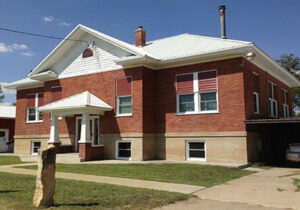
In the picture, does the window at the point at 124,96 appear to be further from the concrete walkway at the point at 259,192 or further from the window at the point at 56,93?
the concrete walkway at the point at 259,192

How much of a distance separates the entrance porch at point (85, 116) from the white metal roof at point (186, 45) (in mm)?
4756

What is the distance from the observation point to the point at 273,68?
797 inches

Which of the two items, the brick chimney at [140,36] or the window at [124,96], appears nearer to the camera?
the window at [124,96]

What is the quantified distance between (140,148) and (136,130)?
1060mm

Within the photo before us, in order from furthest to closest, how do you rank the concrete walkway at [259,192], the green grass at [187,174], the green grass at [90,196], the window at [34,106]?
the window at [34,106]
the green grass at [187,174]
the concrete walkway at [259,192]
the green grass at [90,196]

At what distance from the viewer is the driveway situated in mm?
6555

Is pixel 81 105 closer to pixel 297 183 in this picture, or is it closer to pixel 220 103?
pixel 220 103

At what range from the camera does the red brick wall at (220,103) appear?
1508 centimetres

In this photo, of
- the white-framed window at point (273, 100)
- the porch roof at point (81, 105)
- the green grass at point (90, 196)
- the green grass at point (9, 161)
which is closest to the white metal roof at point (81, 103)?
the porch roof at point (81, 105)

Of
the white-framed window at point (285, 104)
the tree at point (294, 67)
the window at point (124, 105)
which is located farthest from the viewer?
the tree at point (294, 67)

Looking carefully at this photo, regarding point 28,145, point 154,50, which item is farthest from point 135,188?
point 28,145

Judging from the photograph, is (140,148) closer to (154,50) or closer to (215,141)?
(215,141)

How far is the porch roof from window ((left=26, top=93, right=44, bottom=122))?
4851 mm

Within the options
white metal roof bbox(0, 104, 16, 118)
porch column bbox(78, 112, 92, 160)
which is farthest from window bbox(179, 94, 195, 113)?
white metal roof bbox(0, 104, 16, 118)
